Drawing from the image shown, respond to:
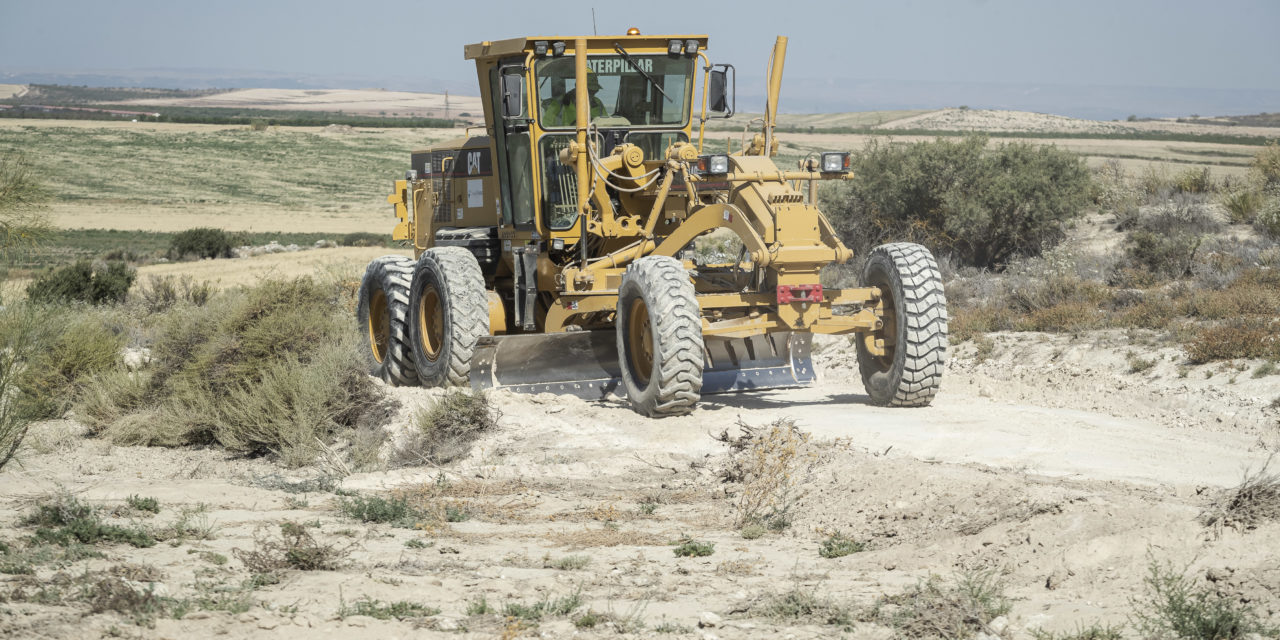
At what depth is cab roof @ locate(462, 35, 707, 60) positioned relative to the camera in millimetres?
11391

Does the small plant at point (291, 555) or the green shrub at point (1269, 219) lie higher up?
the green shrub at point (1269, 219)

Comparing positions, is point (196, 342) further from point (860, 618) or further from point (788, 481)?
point (860, 618)

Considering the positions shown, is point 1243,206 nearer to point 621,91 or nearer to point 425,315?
point 621,91

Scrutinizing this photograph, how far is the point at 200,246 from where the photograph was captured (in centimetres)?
3048

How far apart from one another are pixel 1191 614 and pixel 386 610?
342 centimetres

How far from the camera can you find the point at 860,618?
5.50 meters

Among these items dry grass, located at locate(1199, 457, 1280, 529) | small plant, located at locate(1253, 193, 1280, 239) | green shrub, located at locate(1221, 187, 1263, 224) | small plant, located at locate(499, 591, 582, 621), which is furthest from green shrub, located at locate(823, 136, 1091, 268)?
small plant, located at locate(499, 591, 582, 621)

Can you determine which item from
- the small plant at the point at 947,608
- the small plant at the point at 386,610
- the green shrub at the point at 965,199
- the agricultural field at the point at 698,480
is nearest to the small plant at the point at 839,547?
the agricultural field at the point at 698,480

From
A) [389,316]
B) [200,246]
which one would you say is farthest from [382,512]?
[200,246]

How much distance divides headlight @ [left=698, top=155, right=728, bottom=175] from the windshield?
1.93 meters

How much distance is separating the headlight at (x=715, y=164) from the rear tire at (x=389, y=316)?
3904 mm

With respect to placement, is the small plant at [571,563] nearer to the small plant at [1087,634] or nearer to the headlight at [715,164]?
the small plant at [1087,634]

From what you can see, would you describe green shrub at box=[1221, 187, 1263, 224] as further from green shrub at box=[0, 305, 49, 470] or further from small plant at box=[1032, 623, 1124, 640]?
green shrub at box=[0, 305, 49, 470]

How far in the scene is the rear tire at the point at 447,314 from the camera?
443 inches
